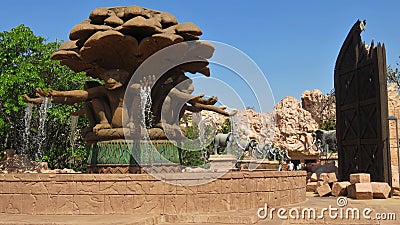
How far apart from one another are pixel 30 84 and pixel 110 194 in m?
13.6

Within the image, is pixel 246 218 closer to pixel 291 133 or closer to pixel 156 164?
pixel 156 164

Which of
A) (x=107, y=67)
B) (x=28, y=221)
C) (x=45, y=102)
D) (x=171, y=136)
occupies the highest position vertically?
(x=107, y=67)

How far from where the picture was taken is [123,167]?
9.55 m

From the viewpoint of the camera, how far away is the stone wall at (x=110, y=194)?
7945 mm

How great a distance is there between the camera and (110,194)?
26.1ft

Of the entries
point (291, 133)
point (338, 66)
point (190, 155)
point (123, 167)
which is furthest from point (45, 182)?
point (291, 133)

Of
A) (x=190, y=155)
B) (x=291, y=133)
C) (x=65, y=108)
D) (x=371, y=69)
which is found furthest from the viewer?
(x=291, y=133)

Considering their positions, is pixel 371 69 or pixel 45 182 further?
pixel 371 69

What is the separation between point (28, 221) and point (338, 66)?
493 inches

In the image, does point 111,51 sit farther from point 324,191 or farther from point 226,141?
point 226,141

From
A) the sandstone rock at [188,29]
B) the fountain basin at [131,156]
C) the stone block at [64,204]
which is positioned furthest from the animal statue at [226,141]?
the stone block at [64,204]

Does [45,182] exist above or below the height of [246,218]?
above

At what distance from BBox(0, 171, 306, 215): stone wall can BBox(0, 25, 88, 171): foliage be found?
12.4 metres

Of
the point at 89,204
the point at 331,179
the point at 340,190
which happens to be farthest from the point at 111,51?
the point at 331,179
